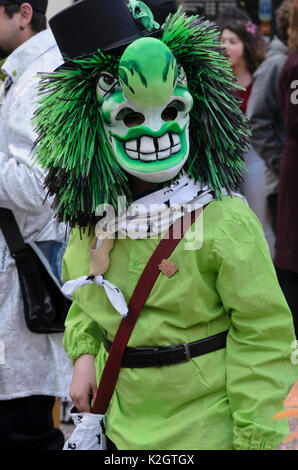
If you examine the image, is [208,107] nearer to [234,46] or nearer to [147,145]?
[147,145]

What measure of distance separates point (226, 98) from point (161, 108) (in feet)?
0.66

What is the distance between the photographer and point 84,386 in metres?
2.27

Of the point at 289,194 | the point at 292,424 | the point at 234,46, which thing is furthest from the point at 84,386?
A: the point at 234,46

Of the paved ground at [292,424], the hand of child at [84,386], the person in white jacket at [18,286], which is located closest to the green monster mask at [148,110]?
the hand of child at [84,386]

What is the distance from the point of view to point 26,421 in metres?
3.05

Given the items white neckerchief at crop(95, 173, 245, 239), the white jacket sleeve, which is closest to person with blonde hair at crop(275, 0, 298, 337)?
the white jacket sleeve

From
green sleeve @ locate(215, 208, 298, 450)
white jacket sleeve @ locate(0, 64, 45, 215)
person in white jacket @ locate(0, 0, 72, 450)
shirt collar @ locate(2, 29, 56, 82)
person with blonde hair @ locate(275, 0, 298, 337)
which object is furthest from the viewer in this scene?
person with blonde hair @ locate(275, 0, 298, 337)

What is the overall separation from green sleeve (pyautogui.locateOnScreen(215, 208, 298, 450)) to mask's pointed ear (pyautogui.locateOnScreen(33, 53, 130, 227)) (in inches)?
13.2

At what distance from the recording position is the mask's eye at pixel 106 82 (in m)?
2.07

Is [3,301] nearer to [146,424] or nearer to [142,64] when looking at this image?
[146,424]

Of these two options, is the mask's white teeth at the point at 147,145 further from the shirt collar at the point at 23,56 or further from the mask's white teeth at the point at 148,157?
the shirt collar at the point at 23,56

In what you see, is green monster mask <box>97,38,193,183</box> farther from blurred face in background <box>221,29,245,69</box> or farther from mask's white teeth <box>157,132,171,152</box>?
blurred face in background <box>221,29,245,69</box>

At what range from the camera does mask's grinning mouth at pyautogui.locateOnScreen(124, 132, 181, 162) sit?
202 cm
